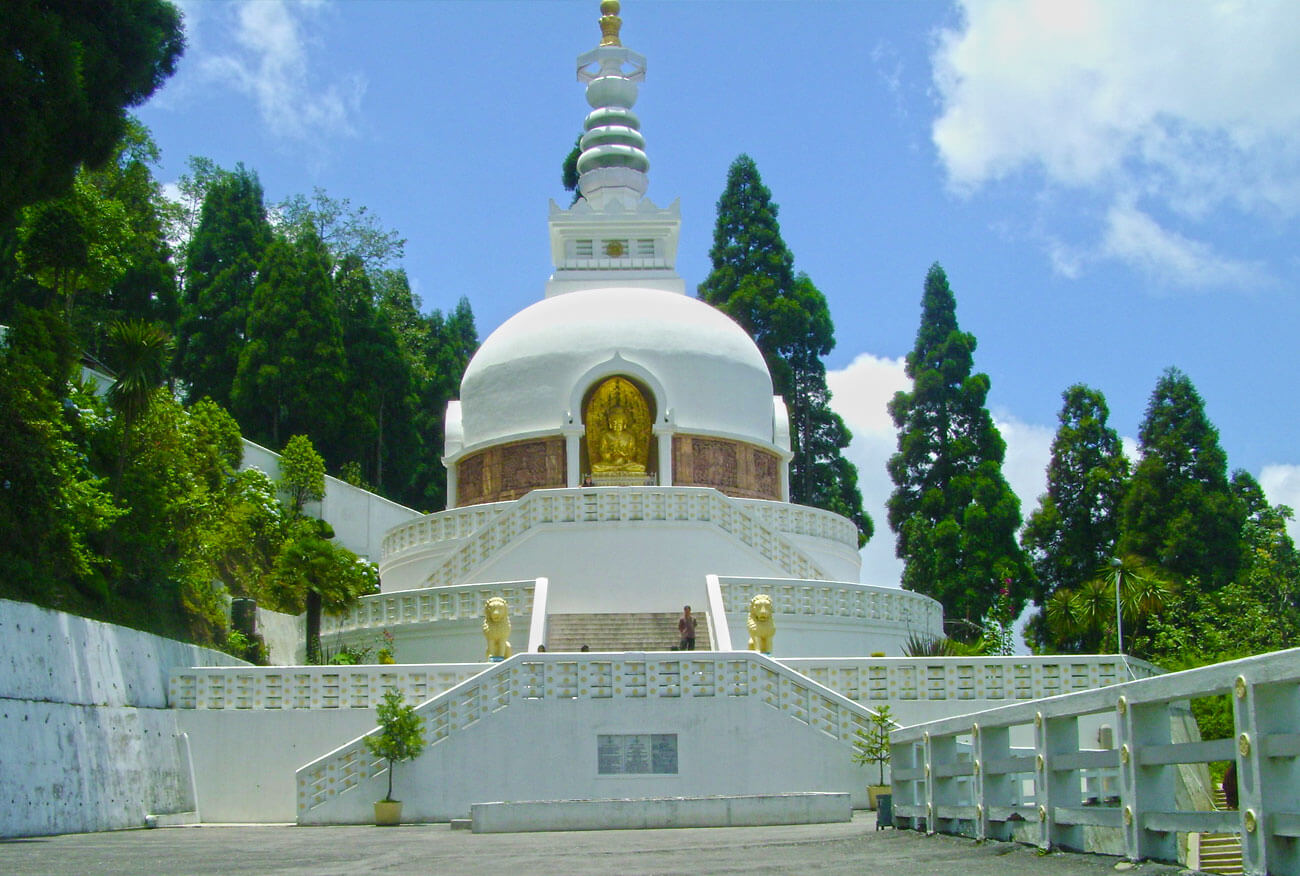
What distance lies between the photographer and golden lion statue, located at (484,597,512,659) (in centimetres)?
2039

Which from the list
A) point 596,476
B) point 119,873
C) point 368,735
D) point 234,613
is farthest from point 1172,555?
point 119,873

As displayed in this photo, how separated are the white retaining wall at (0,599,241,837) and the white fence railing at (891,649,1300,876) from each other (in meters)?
8.46

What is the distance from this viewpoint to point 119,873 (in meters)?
9.41

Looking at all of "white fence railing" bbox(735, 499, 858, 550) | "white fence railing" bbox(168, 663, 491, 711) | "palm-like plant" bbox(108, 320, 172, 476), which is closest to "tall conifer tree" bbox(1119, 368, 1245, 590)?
"white fence railing" bbox(735, 499, 858, 550)

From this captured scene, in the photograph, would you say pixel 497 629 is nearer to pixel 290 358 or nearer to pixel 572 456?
pixel 572 456

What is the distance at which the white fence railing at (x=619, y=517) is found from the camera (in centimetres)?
2436

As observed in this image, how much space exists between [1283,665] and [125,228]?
722 inches

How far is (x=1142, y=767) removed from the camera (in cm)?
777

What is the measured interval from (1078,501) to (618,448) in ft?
51.9

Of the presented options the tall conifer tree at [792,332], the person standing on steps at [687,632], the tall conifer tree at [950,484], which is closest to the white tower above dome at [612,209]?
the tall conifer tree at [792,332]

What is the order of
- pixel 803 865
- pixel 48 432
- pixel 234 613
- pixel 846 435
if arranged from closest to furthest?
pixel 803 865, pixel 48 432, pixel 234 613, pixel 846 435

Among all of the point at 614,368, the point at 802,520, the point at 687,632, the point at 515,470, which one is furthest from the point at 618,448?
the point at 687,632

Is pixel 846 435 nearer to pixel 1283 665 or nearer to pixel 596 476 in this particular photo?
pixel 596 476

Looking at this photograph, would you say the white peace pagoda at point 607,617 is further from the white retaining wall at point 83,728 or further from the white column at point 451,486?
the white retaining wall at point 83,728
